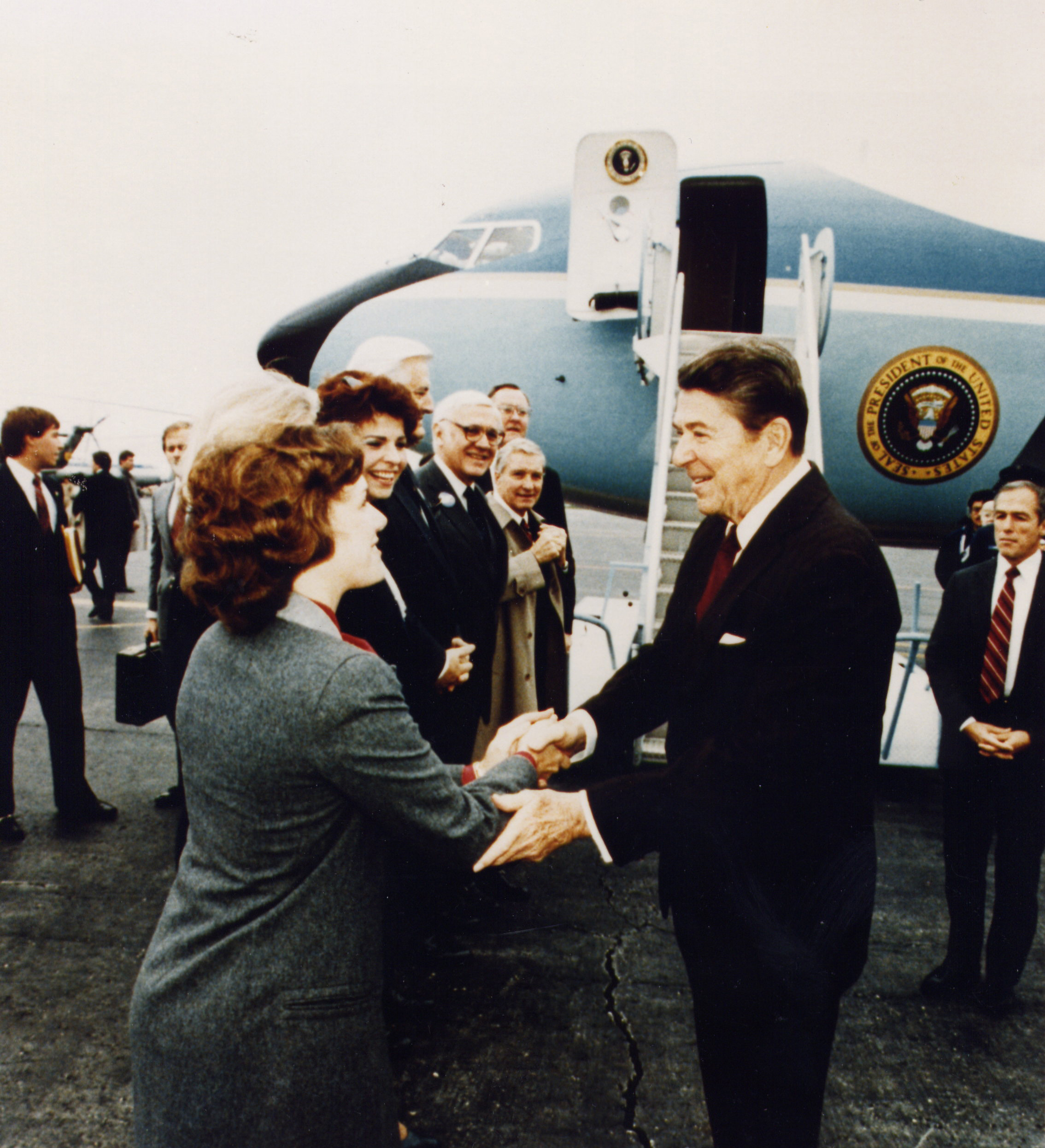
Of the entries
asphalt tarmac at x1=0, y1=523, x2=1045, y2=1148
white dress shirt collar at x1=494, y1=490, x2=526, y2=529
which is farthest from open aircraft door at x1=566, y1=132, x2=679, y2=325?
asphalt tarmac at x1=0, y1=523, x2=1045, y2=1148

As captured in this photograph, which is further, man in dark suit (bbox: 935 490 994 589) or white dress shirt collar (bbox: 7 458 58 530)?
man in dark suit (bbox: 935 490 994 589)

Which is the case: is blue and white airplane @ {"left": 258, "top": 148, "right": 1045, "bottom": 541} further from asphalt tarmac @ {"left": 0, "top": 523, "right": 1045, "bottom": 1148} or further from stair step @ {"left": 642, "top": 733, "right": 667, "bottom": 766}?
asphalt tarmac @ {"left": 0, "top": 523, "right": 1045, "bottom": 1148}

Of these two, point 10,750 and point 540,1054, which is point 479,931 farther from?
point 10,750

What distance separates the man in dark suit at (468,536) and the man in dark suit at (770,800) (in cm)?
148

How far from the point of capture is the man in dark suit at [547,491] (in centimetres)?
446

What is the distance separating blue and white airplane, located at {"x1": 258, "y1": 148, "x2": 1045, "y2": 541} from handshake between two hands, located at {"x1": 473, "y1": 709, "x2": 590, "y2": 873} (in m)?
4.62

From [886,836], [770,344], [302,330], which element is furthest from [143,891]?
[302,330]

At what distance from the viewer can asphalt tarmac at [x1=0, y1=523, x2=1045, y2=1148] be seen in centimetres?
231

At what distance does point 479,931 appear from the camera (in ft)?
10.7

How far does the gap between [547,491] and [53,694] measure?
273 centimetres

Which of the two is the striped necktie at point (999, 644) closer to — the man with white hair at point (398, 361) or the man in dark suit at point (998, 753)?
the man in dark suit at point (998, 753)

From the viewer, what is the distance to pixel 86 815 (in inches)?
163

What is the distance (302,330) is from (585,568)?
9112 millimetres

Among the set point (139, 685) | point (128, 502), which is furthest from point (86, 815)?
point (128, 502)
